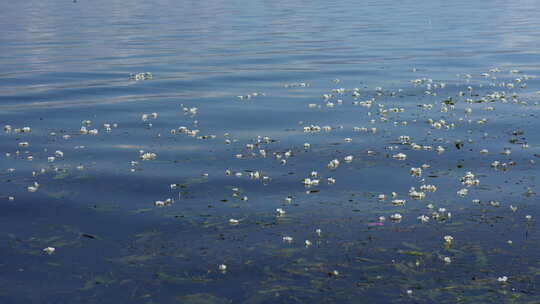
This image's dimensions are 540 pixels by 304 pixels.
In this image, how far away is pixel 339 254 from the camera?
45.7 ft

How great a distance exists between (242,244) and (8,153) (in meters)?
10.7

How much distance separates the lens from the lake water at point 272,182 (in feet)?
42.5

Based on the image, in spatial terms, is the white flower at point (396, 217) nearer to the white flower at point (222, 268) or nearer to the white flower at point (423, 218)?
the white flower at point (423, 218)

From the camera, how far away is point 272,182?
18812mm

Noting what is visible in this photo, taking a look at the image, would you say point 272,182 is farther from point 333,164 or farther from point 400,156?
point 400,156

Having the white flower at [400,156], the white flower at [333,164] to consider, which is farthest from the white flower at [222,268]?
the white flower at [400,156]

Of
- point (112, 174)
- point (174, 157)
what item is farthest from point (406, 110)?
point (112, 174)

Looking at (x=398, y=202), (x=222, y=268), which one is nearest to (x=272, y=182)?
(x=398, y=202)

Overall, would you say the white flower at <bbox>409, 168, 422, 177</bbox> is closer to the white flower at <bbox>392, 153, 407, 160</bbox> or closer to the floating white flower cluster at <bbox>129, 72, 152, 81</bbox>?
the white flower at <bbox>392, 153, 407, 160</bbox>

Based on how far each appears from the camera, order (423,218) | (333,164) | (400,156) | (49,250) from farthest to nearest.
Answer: (400,156) → (333,164) → (423,218) → (49,250)

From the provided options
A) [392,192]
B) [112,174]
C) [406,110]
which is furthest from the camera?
[406,110]

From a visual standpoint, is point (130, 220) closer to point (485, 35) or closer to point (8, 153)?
point (8, 153)

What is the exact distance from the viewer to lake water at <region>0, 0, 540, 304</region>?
510 inches

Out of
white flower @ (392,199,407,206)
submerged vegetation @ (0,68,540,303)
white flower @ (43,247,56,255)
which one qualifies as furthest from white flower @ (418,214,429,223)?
white flower @ (43,247,56,255)
